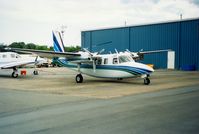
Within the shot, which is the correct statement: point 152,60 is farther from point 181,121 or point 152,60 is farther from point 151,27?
point 181,121

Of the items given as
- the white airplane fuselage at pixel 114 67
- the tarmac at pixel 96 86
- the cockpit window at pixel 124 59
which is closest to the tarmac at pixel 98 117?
the tarmac at pixel 96 86

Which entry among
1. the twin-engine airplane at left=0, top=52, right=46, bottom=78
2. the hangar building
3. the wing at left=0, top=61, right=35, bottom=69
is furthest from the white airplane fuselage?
the hangar building

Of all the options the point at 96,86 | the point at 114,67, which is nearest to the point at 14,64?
the point at 114,67

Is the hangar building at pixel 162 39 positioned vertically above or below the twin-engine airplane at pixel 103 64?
above

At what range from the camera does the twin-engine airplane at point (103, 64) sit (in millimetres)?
21062

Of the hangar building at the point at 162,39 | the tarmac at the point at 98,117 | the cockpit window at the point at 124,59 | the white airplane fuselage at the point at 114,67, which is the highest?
the hangar building at the point at 162,39

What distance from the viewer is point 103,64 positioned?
2345cm

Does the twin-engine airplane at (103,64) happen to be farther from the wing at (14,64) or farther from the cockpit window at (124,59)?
the wing at (14,64)

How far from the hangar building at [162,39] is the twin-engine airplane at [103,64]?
69.9ft

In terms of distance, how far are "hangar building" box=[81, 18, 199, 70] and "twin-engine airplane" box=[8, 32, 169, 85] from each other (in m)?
21.3

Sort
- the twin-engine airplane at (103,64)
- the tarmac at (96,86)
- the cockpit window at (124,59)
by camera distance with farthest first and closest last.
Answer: the cockpit window at (124,59) → the twin-engine airplane at (103,64) → the tarmac at (96,86)

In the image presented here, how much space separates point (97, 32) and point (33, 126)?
164ft

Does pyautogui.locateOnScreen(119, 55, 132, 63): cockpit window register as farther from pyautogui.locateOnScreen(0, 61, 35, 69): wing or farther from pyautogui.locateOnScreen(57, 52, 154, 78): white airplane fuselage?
pyautogui.locateOnScreen(0, 61, 35, 69): wing

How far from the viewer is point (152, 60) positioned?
48688 mm
